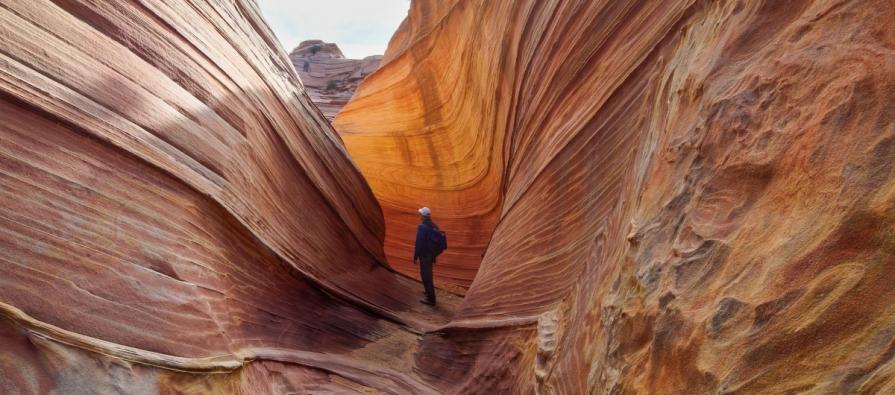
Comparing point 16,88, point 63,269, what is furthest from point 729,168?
point 16,88

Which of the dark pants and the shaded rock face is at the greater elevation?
the shaded rock face

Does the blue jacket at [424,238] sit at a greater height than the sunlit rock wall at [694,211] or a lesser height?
greater

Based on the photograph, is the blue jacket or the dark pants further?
the dark pants

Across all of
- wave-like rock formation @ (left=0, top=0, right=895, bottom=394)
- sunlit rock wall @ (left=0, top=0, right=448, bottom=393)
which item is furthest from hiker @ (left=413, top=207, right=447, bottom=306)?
sunlit rock wall @ (left=0, top=0, right=448, bottom=393)

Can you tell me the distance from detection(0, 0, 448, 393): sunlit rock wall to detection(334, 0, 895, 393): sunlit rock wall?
48.7 inches

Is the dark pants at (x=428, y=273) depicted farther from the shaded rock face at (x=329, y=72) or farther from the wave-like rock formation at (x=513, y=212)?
the shaded rock face at (x=329, y=72)

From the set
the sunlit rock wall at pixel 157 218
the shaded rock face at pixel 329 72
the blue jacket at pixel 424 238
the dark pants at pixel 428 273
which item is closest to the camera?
the sunlit rock wall at pixel 157 218

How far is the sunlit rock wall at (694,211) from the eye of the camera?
3.52ft

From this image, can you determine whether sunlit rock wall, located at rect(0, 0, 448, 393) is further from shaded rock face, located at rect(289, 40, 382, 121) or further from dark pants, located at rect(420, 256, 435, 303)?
shaded rock face, located at rect(289, 40, 382, 121)

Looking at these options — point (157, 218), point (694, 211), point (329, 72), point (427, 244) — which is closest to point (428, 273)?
point (427, 244)

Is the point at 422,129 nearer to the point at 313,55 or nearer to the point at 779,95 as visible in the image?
the point at 779,95

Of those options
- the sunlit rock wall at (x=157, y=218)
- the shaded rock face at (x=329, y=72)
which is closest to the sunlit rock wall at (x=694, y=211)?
the sunlit rock wall at (x=157, y=218)

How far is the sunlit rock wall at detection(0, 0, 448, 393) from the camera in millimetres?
1916

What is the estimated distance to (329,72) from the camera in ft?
56.5
